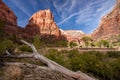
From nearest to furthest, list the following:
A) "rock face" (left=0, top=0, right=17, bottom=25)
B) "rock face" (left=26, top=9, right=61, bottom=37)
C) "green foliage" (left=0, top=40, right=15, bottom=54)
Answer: "green foliage" (left=0, top=40, right=15, bottom=54), "rock face" (left=0, top=0, right=17, bottom=25), "rock face" (left=26, top=9, right=61, bottom=37)

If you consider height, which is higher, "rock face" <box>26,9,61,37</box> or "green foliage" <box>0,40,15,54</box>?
"rock face" <box>26,9,61,37</box>

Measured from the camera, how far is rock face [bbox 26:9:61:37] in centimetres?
16212

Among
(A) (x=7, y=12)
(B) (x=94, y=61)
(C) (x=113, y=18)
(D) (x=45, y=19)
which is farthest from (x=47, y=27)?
(B) (x=94, y=61)

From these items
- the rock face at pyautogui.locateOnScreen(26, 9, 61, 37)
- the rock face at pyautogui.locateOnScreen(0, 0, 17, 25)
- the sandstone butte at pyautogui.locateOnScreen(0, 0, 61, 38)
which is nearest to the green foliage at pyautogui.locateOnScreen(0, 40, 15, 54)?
the rock face at pyautogui.locateOnScreen(0, 0, 17, 25)

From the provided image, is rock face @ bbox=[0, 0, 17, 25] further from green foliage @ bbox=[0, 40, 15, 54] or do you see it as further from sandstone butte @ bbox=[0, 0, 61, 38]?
green foliage @ bbox=[0, 40, 15, 54]

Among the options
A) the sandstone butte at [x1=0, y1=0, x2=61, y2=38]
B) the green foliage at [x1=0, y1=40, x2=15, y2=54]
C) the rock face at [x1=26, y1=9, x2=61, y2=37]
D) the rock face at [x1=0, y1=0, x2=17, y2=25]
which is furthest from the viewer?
the rock face at [x1=26, y1=9, x2=61, y2=37]

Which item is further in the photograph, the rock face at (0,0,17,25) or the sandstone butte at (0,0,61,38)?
the sandstone butte at (0,0,61,38)

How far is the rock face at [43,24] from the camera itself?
16212 centimetres

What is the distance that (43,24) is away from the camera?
570ft

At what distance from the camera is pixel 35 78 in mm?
8250

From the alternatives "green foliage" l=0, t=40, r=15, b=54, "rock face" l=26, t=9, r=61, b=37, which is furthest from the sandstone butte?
"green foliage" l=0, t=40, r=15, b=54

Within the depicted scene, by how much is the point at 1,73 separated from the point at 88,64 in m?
7.46

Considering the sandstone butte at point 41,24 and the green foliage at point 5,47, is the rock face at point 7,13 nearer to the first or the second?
the sandstone butte at point 41,24

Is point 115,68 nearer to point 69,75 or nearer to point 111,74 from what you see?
point 111,74
